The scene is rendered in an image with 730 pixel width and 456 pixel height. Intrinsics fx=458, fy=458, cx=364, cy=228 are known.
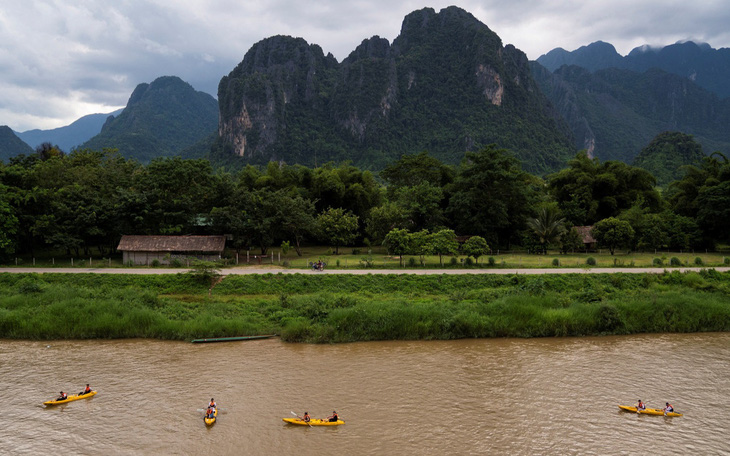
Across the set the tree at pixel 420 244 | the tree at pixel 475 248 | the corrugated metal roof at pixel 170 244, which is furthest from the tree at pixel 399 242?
the corrugated metal roof at pixel 170 244

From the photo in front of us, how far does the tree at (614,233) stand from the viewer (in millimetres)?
38125

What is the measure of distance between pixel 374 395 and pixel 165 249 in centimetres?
2413

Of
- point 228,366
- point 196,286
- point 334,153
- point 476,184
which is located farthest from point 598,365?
point 334,153

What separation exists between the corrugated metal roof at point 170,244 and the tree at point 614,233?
1229 inches

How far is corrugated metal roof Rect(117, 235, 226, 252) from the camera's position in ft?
111

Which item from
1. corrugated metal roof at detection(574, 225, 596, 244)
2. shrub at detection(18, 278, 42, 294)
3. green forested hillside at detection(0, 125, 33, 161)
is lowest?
shrub at detection(18, 278, 42, 294)

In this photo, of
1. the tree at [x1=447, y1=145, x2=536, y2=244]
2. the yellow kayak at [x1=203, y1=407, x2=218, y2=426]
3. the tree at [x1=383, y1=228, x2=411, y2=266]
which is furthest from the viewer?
the tree at [x1=447, y1=145, x2=536, y2=244]

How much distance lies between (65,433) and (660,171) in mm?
115686

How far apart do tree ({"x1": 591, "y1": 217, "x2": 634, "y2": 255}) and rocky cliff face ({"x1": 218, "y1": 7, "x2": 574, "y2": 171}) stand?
94826mm

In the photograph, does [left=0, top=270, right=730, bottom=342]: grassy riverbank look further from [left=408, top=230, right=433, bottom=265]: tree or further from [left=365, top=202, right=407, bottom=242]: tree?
[left=365, top=202, right=407, bottom=242]: tree

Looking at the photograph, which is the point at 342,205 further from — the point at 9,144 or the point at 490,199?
the point at 9,144

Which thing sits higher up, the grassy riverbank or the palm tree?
the palm tree

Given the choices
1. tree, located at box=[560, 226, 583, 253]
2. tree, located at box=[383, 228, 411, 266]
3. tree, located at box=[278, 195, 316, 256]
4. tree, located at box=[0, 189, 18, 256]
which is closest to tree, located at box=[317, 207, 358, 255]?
tree, located at box=[278, 195, 316, 256]

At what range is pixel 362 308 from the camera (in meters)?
22.3
